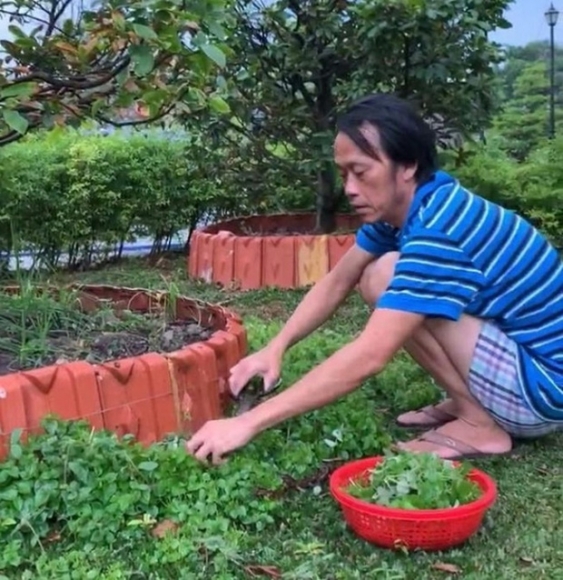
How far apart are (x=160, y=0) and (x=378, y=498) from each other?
4.31ft

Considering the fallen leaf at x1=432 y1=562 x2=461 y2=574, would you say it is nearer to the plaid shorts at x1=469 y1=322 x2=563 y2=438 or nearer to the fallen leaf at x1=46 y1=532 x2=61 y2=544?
the plaid shorts at x1=469 y1=322 x2=563 y2=438

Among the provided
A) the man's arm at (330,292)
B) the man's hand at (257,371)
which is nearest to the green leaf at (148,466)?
the man's hand at (257,371)

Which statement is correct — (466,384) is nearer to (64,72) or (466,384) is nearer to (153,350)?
(153,350)

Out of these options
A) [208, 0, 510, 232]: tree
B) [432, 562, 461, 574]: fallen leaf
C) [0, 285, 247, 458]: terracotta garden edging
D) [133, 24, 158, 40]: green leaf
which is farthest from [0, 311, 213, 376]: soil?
[208, 0, 510, 232]: tree

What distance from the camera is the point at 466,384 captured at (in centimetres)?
299

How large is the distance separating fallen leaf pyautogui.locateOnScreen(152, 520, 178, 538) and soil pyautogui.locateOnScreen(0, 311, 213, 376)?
26.6 inches

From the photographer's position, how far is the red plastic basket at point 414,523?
228cm

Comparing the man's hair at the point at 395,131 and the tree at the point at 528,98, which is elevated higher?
the tree at the point at 528,98

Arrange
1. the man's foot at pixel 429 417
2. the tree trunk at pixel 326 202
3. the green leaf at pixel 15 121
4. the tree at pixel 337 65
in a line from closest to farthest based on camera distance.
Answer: the green leaf at pixel 15 121, the man's foot at pixel 429 417, the tree at pixel 337 65, the tree trunk at pixel 326 202

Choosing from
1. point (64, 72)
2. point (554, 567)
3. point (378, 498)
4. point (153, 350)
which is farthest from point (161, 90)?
point (554, 567)

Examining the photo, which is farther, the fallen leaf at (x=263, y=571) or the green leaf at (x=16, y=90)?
the green leaf at (x=16, y=90)

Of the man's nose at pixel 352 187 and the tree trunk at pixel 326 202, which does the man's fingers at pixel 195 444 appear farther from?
the tree trunk at pixel 326 202

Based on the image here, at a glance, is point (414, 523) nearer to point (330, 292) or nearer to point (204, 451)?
point (204, 451)

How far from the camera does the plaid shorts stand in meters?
2.85
